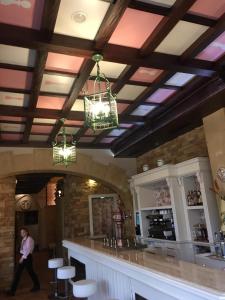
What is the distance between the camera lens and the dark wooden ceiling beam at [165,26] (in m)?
2.03

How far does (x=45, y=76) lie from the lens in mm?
2969

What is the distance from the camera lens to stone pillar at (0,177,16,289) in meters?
5.56

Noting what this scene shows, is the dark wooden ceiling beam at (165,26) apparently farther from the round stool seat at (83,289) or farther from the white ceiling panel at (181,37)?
the round stool seat at (83,289)

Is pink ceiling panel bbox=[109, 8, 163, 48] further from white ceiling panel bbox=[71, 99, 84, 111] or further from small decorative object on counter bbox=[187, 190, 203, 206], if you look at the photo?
small decorative object on counter bbox=[187, 190, 203, 206]

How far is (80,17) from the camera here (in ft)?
6.93

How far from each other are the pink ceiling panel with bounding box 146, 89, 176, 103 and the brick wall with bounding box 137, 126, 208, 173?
1.03 meters

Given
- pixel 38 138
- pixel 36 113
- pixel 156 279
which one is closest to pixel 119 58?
pixel 36 113

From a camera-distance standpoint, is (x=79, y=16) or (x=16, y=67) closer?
(x=79, y=16)

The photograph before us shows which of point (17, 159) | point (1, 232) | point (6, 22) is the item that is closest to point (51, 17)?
point (6, 22)

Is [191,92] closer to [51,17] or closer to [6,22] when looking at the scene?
[51,17]

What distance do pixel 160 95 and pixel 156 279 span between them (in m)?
2.49

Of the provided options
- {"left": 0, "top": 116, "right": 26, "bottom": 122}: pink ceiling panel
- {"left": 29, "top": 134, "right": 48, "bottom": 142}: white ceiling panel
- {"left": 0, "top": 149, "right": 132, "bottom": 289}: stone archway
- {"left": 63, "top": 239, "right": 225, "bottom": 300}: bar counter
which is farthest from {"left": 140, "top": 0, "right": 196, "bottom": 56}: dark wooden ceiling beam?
{"left": 0, "top": 149, "right": 132, "bottom": 289}: stone archway

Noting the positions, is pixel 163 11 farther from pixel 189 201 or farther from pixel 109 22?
pixel 189 201

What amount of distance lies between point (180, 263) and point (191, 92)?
2.27 meters
